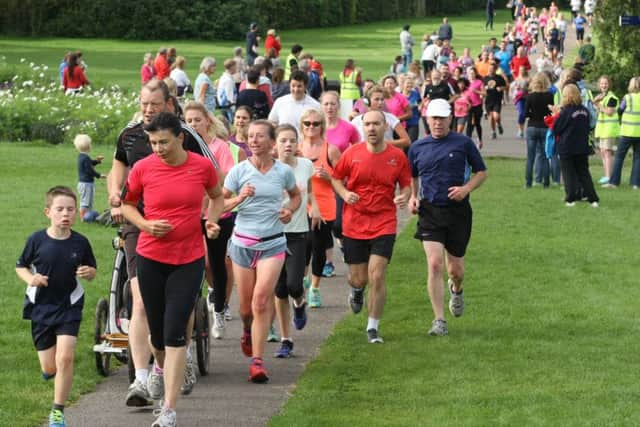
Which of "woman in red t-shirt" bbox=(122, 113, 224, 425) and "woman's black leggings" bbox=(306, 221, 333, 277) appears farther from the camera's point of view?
"woman's black leggings" bbox=(306, 221, 333, 277)

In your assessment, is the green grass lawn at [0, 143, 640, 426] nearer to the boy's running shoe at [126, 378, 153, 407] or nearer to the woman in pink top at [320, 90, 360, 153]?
the boy's running shoe at [126, 378, 153, 407]

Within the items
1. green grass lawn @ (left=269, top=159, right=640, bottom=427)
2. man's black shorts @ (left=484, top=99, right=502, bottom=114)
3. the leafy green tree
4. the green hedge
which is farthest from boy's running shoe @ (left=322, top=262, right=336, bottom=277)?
the green hedge

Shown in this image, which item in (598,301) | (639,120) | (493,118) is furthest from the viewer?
(493,118)

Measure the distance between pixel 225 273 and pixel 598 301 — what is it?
14.2 feet

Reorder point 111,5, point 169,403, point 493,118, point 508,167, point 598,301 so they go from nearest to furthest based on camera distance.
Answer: point 169,403 → point 598,301 → point 508,167 → point 493,118 → point 111,5

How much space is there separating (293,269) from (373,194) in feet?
3.23

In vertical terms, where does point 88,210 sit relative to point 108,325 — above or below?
below

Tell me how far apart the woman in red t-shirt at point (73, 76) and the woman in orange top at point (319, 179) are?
21875 millimetres

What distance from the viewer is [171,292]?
8750mm

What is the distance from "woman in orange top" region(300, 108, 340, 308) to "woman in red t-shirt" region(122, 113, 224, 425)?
3504mm

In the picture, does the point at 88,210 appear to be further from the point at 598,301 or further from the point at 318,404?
the point at 318,404

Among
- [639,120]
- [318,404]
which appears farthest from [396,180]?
[639,120]

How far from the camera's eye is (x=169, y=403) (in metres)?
8.60

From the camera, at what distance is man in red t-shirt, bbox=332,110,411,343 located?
11633mm
